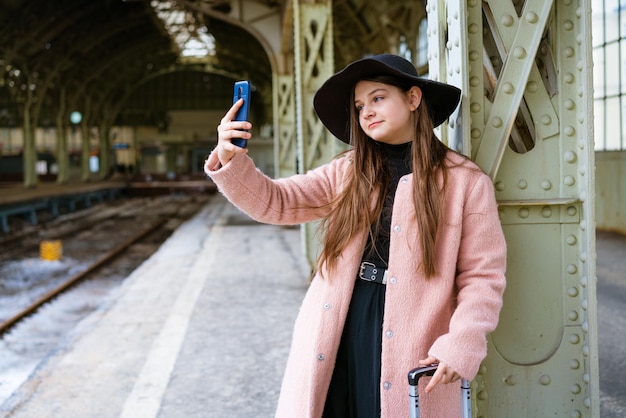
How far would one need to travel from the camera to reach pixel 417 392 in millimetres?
1837

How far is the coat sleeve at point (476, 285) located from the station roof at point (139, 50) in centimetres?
1104

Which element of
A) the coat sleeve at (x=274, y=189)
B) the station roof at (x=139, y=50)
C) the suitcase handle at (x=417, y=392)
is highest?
the station roof at (x=139, y=50)

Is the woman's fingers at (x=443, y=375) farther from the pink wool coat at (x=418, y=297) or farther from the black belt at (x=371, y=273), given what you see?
the black belt at (x=371, y=273)

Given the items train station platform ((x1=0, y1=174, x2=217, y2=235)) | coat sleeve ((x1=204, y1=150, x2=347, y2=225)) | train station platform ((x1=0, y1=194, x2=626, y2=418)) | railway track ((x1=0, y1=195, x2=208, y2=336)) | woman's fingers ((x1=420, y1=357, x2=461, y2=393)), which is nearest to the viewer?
woman's fingers ((x1=420, y1=357, x2=461, y2=393))

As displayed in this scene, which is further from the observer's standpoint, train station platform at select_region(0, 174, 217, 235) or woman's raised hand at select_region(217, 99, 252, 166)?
train station platform at select_region(0, 174, 217, 235)

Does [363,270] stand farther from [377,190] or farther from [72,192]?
[72,192]

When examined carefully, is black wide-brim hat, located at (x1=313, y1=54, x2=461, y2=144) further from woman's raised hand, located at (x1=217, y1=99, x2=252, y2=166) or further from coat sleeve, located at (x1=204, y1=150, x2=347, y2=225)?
woman's raised hand, located at (x1=217, y1=99, x2=252, y2=166)

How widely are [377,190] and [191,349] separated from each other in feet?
11.7

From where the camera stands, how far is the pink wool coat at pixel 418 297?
5.98 ft

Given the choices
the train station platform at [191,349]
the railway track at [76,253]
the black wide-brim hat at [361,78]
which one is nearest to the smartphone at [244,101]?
the black wide-brim hat at [361,78]

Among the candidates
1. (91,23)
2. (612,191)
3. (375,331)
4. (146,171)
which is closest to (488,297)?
(375,331)

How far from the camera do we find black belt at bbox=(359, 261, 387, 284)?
1.99 metres

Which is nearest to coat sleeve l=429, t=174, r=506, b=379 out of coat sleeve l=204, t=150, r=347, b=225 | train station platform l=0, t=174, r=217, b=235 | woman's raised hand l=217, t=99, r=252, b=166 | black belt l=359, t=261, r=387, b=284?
black belt l=359, t=261, r=387, b=284

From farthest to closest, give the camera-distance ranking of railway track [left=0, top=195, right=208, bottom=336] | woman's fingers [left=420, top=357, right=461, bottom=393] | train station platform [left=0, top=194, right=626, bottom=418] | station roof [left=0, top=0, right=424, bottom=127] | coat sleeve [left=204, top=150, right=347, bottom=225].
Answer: station roof [left=0, top=0, right=424, bottom=127], railway track [left=0, top=195, right=208, bottom=336], train station platform [left=0, top=194, right=626, bottom=418], coat sleeve [left=204, top=150, right=347, bottom=225], woman's fingers [left=420, top=357, right=461, bottom=393]
